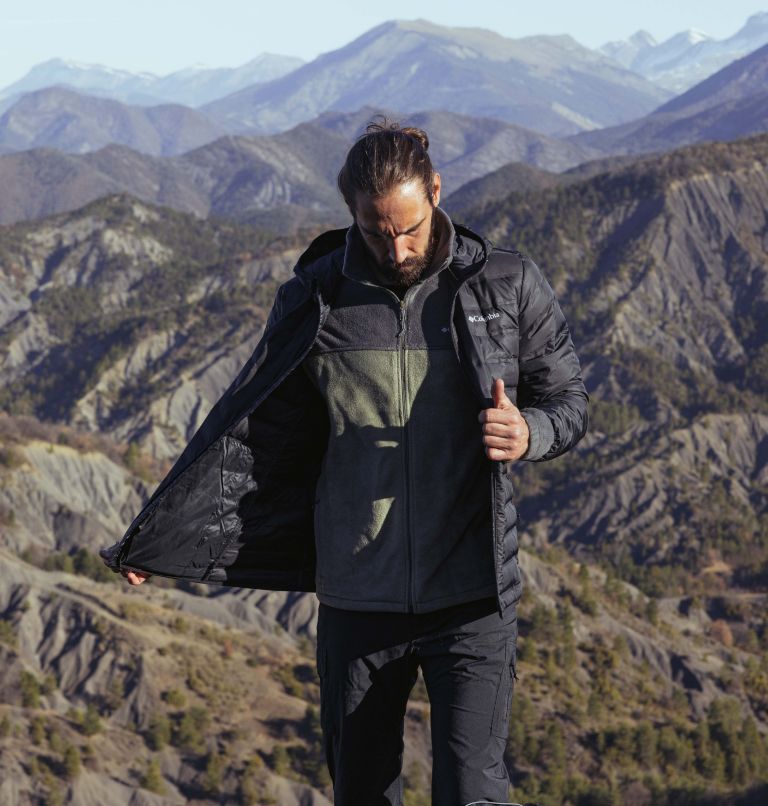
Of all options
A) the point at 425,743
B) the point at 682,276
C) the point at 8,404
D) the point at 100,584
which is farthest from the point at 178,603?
the point at 682,276

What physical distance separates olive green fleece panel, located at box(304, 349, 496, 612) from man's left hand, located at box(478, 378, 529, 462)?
0.34 meters

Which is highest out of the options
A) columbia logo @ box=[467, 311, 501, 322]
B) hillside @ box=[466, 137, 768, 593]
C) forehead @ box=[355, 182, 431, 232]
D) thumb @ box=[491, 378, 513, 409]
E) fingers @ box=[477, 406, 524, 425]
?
forehead @ box=[355, 182, 431, 232]

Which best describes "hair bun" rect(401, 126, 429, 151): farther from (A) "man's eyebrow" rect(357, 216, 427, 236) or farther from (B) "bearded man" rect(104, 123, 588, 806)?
(A) "man's eyebrow" rect(357, 216, 427, 236)

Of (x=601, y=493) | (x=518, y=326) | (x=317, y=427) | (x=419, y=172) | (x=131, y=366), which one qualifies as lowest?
(x=601, y=493)

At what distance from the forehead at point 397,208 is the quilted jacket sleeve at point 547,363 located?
53cm

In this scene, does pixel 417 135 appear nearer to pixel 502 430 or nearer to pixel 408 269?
pixel 408 269

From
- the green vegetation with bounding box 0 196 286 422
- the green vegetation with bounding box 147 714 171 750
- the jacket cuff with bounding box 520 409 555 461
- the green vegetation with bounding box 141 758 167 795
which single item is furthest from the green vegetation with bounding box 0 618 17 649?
the green vegetation with bounding box 0 196 286 422

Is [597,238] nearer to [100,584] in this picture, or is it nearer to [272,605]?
[272,605]

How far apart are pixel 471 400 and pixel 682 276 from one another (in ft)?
348

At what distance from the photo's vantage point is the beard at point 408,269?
15.7ft

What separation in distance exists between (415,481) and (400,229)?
0.98 m

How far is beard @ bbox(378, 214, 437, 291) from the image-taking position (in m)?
4.78

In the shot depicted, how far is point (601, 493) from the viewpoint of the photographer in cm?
8212

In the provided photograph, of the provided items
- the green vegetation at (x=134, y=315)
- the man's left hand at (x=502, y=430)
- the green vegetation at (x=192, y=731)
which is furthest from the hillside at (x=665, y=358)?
the man's left hand at (x=502, y=430)
